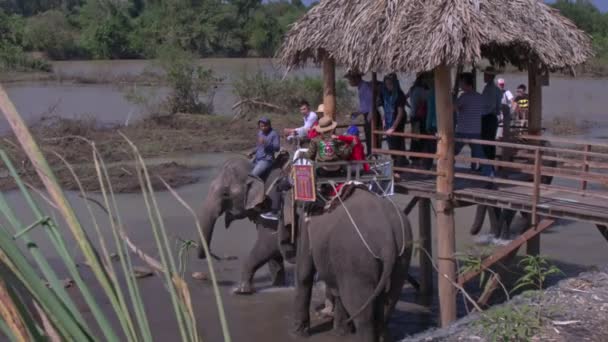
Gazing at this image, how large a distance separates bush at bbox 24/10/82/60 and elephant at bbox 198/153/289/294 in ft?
135

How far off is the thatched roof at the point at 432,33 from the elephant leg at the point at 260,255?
201 centimetres

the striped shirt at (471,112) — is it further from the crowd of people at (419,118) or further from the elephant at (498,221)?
the elephant at (498,221)

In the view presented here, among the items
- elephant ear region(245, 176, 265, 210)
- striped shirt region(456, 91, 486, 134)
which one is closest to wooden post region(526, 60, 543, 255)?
striped shirt region(456, 91, 486, 134)

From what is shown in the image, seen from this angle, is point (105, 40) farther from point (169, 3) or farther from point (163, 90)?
point (163, 90)

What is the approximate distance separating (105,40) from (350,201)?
44569mm

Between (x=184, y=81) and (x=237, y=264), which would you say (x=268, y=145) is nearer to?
(x=237, y=264)

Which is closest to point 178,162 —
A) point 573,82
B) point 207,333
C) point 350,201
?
point 207,333

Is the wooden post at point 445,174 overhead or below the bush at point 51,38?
below

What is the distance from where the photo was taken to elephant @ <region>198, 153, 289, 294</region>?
9.58m

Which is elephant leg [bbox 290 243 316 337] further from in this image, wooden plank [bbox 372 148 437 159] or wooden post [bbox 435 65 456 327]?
wooden plank [bbox 372 148 437 159]

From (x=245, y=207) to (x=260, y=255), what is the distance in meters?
0.58

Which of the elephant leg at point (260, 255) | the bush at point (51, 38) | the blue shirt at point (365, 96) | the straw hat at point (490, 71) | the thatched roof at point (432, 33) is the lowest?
the elephant leg at point (260, 255)

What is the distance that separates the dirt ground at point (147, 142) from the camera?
16688 millimetres

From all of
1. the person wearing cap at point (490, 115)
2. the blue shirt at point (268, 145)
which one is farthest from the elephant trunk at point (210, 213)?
the person wearing cap at point (490, 115)
